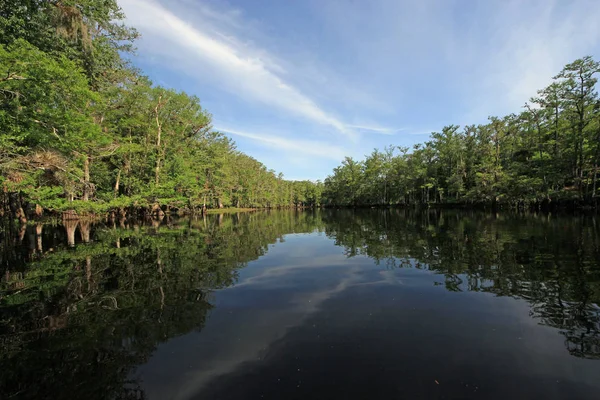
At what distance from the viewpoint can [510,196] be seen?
41.9 m

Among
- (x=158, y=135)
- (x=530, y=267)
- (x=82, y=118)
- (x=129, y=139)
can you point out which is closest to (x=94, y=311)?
(x=530, y=267)

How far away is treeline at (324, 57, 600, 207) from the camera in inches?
1303

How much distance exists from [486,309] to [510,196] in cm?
4563

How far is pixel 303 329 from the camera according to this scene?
5098 millimetres

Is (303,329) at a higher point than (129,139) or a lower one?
lower

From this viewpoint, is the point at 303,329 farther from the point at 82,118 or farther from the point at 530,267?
the point at 82,118

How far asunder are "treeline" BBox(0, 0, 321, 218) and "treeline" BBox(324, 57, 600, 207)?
47453mm

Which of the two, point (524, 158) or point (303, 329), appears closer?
point (303, 329)

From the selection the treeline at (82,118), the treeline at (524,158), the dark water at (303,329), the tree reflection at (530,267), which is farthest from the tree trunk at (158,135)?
the treeline at (524,158)

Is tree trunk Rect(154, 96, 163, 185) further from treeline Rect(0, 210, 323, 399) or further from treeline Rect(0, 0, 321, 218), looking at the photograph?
treeline Rect(0, 210, 323, 399)

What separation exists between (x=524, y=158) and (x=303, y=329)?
203ft

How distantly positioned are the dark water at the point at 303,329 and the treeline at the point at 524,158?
34.6 metres

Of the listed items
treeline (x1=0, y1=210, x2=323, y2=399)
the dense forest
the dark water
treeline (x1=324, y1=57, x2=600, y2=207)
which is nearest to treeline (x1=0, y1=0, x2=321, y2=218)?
the dense forest

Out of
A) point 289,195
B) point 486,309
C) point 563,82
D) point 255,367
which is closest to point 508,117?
point 563,82
